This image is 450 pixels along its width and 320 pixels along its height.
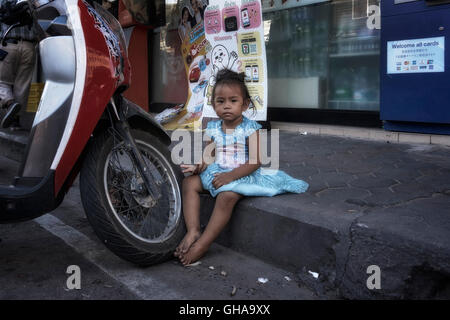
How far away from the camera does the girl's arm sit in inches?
104

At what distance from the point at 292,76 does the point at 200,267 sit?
12.5 ft

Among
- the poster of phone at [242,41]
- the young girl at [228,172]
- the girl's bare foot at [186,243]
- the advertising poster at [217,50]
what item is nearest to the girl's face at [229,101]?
the young girl at [228,172]

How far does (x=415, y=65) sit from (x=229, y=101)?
229 cm

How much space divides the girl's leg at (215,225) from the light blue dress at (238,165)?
61 mm

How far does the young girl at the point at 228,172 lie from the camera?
2623mm

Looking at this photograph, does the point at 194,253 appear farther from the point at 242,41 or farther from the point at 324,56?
the point at 324,56

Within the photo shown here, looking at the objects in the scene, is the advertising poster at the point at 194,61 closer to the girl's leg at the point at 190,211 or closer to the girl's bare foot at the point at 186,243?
the girl's leg at the point at 190,211

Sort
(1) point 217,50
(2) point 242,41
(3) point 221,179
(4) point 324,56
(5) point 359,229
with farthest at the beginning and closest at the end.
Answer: (4) point 324,56 < (1) point 217,50 < (2) point 242,41 < (3) point 221,179 < (5) point 359,229

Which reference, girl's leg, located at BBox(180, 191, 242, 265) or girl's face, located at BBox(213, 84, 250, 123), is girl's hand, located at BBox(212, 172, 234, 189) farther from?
girl's face, located at BBox(213, 84, 250, 123)

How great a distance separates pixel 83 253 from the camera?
2.66m

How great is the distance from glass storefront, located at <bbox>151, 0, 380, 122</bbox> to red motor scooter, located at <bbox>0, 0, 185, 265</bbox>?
325 cm

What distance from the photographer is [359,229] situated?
2.18 metres

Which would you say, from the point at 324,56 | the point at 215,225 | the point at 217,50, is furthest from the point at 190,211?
the point at 324,56
